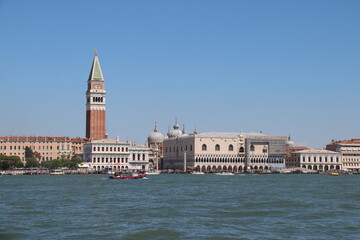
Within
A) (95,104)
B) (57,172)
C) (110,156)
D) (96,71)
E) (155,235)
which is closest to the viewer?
(155,235)

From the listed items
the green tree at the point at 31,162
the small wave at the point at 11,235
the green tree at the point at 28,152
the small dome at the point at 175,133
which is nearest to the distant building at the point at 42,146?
the green tree at the point at 28,152

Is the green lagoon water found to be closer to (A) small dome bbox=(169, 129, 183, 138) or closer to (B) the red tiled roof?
(B) the red tiled roof

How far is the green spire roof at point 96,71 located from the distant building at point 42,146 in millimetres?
10297

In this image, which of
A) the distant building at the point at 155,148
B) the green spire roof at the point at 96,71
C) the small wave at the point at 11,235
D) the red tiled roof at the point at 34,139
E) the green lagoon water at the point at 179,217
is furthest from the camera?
the distant building at the point at 155,148

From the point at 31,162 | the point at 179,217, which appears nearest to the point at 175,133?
the point at 31,162

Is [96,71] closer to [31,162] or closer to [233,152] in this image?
[31,162]

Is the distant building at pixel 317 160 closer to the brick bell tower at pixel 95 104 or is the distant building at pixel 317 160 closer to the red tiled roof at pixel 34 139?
the brick bell tower at pixel 95 104

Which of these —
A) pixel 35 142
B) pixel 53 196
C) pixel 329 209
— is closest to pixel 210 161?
pixel 35 142

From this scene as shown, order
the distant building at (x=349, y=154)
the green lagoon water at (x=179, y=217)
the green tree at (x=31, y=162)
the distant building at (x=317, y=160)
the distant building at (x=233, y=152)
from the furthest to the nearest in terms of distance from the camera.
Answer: the distant building at (x=349, y=154) < the distant building at (x=317, y=160) < the distant building at (x=233, y=152) < the green tree at (x=31, y=162) < the green lagoon water at (x=179, y=217)

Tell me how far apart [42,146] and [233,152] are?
94.1 ft

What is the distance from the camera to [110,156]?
3634 inches

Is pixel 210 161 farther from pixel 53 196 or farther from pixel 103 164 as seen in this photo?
pixel 53 196

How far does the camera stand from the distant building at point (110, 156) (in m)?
90.9

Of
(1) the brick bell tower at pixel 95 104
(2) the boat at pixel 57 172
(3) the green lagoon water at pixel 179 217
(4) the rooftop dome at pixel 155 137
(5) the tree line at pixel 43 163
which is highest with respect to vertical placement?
(1) the brick bell tower at pixel 95 104
